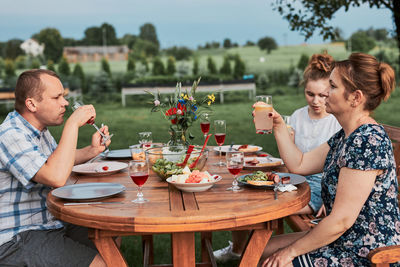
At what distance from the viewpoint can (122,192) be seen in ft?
6.90

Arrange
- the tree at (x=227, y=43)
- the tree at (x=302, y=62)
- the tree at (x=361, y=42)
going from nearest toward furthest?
the tree at (x=361, y=42), the tree at (x=302, y=62), the tree at (x=227, y=43)

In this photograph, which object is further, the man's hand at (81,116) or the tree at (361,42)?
the tree at (361,42)

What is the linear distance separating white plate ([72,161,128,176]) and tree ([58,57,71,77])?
48.0 ft

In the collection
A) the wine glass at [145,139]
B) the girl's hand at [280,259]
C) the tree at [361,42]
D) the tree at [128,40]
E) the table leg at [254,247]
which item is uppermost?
the tree at [128,40]

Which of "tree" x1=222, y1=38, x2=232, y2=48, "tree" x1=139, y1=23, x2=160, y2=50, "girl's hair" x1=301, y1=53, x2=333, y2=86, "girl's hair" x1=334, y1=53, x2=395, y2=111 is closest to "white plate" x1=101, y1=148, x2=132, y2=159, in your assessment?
"girl's hair" x1=301, y1=53, x2=333, y2=86

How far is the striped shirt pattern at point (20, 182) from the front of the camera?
2072 millimetres

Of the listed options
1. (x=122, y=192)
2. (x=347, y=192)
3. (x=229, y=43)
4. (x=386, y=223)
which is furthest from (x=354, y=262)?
(x=229, y=43)

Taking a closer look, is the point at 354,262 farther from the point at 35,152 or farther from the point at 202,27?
the point at 202,27

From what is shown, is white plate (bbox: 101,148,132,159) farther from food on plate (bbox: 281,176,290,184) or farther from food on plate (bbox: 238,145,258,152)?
food on plate (bbox: 281,176,290,184)

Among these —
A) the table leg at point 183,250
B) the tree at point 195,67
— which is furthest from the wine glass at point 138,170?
the tree at point 195,67

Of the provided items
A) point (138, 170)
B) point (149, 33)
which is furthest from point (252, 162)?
point (149, 33)

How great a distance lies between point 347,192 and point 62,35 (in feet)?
54.7

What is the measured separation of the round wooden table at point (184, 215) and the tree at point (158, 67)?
51.3 feet

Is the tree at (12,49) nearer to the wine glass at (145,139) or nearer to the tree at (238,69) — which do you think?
the tree at (238,69)
